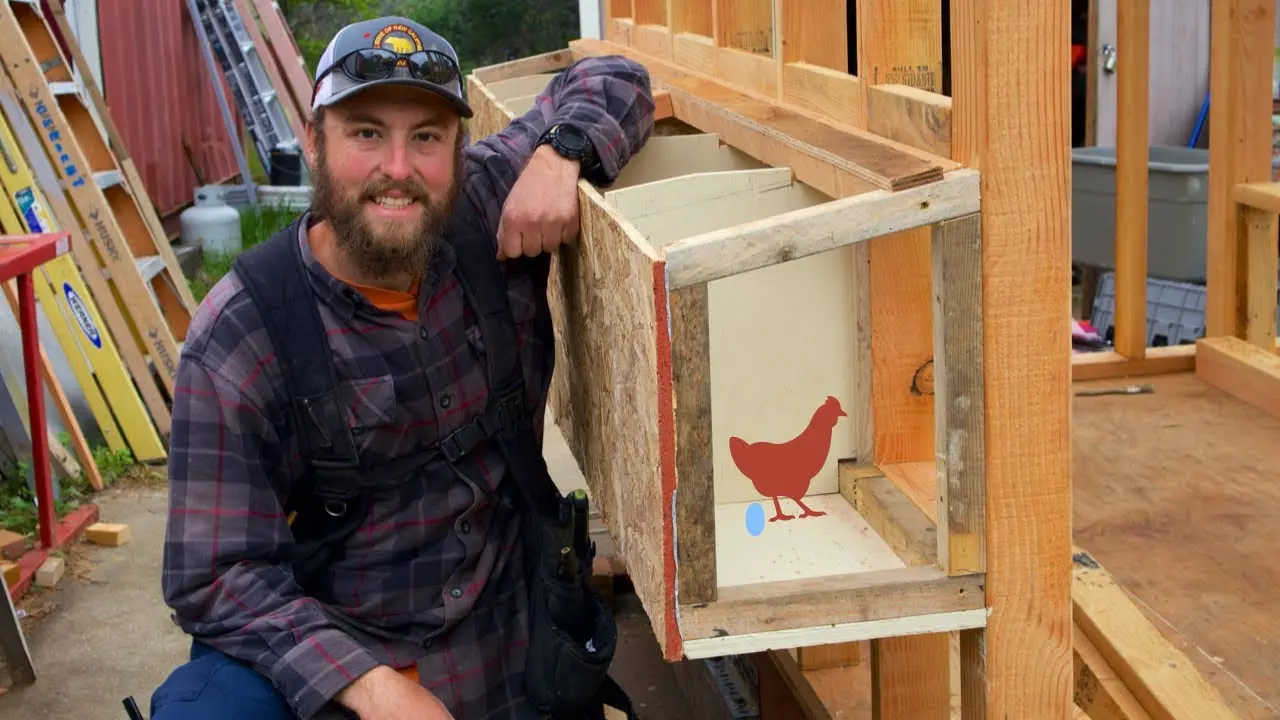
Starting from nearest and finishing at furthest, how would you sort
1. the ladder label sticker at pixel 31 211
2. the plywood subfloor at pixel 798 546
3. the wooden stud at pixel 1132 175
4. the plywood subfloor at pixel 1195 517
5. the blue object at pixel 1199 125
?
1. the plywood subfloor at pixel 798 546
2. the plywood subfloor at pixel 1195 517
3. the wooden stud at pixel 1132 175
4. the ladder label sticker at pixel 31 211
5. the blue object at pixel 1199 125

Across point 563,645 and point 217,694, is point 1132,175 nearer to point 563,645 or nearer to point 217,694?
point 563,645

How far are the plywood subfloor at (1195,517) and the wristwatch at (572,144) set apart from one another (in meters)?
1.60

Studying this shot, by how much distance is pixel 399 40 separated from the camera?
253 centimetres

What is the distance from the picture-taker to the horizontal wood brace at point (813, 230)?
1.93 m

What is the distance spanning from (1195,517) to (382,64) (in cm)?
243

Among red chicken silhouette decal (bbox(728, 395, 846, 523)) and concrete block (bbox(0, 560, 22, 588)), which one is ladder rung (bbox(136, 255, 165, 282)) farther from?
red chicken silhouette decal (bbox(728, 395, 846, 523))

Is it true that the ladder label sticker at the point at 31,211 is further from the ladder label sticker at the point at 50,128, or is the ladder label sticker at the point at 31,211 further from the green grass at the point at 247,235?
the green grass at the point at 247,235

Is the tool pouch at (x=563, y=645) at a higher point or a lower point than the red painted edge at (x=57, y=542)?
higher

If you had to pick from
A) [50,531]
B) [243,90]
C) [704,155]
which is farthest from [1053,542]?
[243,90]

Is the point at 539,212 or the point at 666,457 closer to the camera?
the point at 666,457

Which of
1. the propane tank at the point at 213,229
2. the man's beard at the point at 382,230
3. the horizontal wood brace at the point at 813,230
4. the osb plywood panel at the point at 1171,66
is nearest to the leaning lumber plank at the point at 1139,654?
the horizontal wood brace at the point at 813,230

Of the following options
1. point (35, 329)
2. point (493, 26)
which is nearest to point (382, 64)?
point (35, 329)

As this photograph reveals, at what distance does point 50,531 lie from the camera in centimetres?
534

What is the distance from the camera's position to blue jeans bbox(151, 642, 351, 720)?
2369 mm
